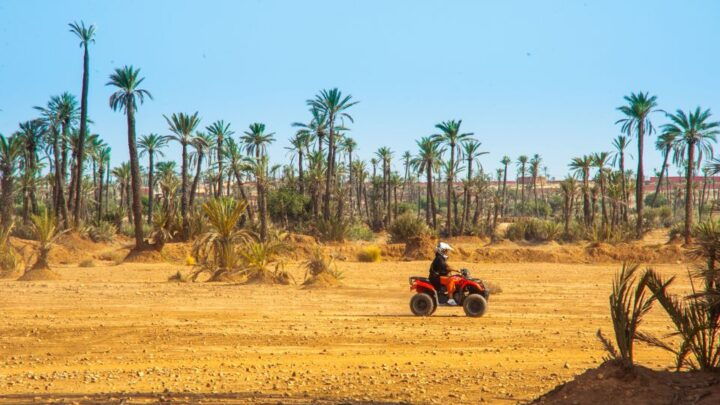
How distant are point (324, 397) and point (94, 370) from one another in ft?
12.2

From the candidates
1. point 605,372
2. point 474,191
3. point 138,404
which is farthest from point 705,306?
point 474,191

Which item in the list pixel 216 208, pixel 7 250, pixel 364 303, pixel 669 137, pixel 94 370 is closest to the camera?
pixel 94 370

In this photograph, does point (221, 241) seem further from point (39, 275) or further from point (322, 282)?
point (39, 275)

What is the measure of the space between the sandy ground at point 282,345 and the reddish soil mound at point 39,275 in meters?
1.97

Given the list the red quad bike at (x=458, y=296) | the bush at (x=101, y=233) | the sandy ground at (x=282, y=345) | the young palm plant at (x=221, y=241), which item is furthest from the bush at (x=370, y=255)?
the red quad bike at (x=458, y=296)

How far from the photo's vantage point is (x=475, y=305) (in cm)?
1702

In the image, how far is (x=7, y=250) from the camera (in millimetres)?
28219

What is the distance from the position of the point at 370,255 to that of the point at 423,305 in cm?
2241

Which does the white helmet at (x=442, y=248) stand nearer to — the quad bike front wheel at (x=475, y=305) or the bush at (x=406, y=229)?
the quad bike front wheel at (x=475, y=305)

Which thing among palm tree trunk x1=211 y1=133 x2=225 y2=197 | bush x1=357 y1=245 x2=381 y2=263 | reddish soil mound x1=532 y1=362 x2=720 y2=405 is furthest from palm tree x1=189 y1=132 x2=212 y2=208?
reddish soil mound x1=532 y1=362 x2=720 y2=405

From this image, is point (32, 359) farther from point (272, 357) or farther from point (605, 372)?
point (605, 372)

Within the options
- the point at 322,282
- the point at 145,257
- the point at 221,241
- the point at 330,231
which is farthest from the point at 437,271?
the point at 330,231

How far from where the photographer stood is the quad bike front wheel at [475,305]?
1697cm

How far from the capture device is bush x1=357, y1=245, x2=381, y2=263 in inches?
1563
